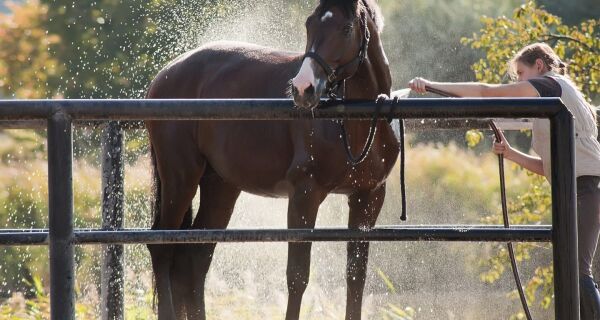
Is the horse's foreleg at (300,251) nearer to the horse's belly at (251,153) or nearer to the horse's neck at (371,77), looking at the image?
the horse's belly at (251,153)

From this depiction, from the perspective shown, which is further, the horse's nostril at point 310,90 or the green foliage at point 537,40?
the green foliage at point 537,40

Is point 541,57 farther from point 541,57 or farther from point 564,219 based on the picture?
point 564,219

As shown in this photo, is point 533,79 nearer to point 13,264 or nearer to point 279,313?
point 279,313

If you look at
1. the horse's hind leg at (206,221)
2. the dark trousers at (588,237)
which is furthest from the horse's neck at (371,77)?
the horse's hind leg at (206,221)

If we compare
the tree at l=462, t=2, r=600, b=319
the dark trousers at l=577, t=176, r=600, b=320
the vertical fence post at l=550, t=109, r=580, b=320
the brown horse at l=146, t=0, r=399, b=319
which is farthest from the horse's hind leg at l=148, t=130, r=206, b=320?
the vertical fence post at l=550, t=109, r=580, b=320

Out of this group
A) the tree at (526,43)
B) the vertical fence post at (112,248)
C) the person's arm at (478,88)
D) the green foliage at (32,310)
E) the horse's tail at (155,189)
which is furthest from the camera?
the tree at (526,43)

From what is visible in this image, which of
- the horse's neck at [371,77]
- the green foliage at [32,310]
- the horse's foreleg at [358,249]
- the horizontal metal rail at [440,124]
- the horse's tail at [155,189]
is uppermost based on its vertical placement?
the horse's neck at [371,77]

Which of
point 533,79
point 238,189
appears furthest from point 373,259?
point 533,79

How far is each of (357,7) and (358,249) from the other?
3.84 ft

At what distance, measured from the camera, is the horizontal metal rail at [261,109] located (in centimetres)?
234

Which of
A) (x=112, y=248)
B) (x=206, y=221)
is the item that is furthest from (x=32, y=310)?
(x=112, y=248)

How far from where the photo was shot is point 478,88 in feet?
12.8

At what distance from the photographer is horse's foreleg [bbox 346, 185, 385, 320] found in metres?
4.80

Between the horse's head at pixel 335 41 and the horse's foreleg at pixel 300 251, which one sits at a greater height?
the horse's head at pixel 335 41
